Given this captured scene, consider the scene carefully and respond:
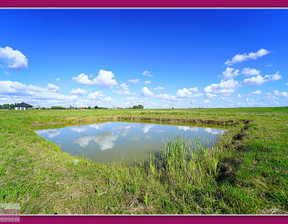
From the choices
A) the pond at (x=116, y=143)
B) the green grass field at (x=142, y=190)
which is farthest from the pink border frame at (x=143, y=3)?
the pond at (x=116, y=143)

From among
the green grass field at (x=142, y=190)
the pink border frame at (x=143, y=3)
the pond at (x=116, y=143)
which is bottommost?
the pond at (x=116, y=143)

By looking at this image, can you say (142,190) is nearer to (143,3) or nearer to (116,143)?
(143,3)

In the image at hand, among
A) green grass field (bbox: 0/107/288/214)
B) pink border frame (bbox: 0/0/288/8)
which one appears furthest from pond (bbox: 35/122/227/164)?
pink border frame (bbox: 0/0/288/8)

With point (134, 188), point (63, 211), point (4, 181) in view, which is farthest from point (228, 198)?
point (4, 181)

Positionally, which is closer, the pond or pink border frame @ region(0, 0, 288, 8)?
pink border frame @ region(0, 0, 288, 8)

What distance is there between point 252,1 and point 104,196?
227 inches

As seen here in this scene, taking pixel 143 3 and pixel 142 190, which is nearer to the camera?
pixel 143 3

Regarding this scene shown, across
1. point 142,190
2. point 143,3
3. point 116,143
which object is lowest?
point 116,143

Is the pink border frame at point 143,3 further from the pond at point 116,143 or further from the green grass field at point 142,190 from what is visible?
the pond at point 116,143

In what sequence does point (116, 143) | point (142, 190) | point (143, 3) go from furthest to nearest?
point (116, 143) < point (142, 190) < point (143, 3)

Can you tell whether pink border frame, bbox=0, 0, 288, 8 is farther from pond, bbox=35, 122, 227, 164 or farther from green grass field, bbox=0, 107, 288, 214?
pond, bbox=35, 122, 227, 164

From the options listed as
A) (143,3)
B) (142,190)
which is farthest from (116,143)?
(143,3)

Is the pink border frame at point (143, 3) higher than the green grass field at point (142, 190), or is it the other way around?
the pink border frame at point (143, 3)

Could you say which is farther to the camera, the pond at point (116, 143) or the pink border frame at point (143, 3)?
the pond at point (116, 143)
